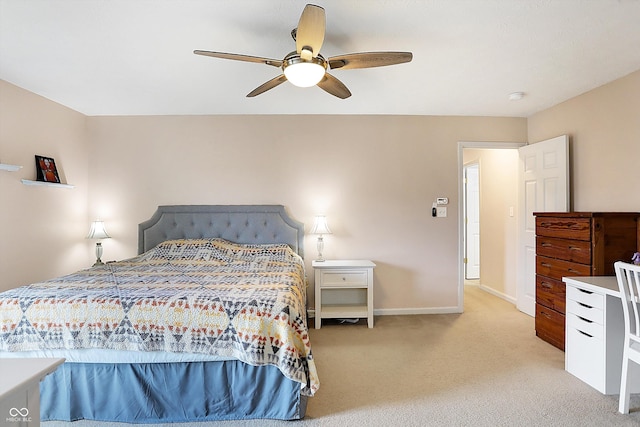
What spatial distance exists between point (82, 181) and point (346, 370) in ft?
11.9

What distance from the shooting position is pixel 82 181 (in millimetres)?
3762

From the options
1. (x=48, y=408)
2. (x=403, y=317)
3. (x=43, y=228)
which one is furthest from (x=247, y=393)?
(x=43, y=228)

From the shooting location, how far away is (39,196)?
3242mm

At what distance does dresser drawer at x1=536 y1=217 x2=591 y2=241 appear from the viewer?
8.45ft

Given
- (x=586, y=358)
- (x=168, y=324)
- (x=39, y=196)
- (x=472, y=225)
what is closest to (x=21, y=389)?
(x=168, y=324)

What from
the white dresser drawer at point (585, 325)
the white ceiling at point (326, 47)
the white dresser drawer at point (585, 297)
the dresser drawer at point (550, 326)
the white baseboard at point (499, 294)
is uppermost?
the white ceiling at point (326, 47)

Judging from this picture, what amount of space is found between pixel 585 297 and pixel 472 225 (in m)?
3.74

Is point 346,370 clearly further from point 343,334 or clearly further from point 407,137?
Result: point 407,137

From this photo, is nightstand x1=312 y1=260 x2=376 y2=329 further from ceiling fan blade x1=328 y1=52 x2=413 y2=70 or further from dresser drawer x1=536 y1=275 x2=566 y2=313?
ceiling fan blade x1=328 y1=52 x2=413 y2=70

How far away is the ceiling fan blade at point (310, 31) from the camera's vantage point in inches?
61.1

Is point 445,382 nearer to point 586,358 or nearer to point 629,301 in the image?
point 586,358

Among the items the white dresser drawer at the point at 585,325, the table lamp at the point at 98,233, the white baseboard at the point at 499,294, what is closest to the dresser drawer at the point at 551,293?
the white dresser drawer at the point at 585,325

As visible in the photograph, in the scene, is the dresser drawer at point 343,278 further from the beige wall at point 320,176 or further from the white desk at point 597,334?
the white desk at point 597,334

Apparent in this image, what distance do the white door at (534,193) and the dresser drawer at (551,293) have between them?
0.65 meters
